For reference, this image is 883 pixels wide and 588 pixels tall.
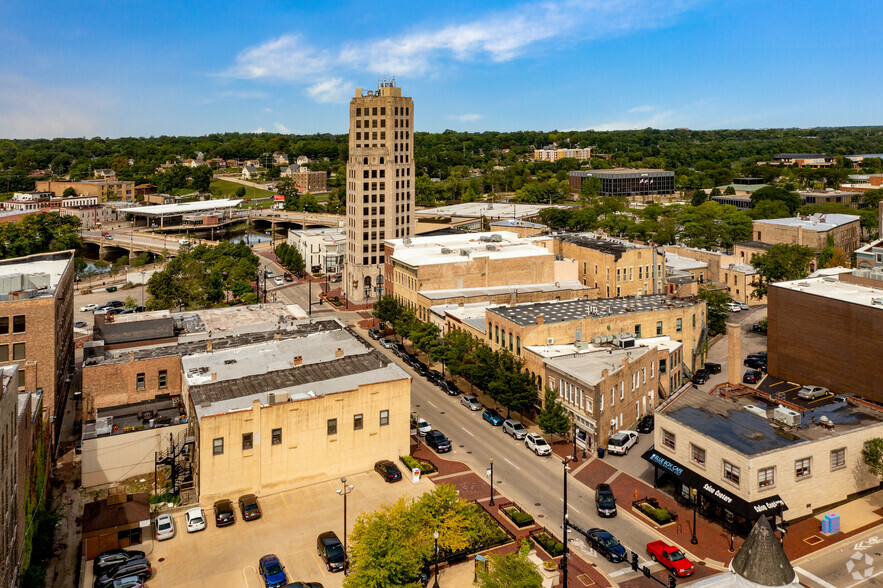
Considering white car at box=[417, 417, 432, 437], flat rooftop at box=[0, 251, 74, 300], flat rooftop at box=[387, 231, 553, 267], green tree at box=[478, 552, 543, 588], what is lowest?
white car at box=[417, 417, 432, 437]

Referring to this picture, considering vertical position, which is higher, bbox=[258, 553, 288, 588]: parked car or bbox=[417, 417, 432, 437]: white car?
bbox=[417, 417, 432, 437]: white car

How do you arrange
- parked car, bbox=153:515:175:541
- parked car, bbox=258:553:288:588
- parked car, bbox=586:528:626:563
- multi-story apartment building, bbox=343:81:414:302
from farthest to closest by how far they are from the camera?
multi-story apartment building, bbox=343:81:414:302 → parked car, bbox=153:515:175:541 → parked car, bbox=586:528:626:563 → parked car, bbox=258:553:288:588

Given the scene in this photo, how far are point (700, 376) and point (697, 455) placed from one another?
90.7ft

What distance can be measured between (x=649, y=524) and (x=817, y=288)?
37.8m

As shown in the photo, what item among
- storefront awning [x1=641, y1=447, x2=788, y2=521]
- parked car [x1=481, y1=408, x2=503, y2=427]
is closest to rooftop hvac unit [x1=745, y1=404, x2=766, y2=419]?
storefront awning [x1=641, y1=447, x2=788, y2=521]

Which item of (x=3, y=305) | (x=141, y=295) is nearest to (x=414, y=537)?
(x=3, y=305)

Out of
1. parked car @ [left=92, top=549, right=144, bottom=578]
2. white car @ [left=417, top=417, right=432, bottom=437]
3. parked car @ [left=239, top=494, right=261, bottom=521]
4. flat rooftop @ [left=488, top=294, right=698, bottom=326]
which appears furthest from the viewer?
flat rooftop @ [left=488, top=294, right=698, bottom=326]

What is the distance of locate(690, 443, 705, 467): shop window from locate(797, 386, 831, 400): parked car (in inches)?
959

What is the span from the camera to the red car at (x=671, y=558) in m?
38.6

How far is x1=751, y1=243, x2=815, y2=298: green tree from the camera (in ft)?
330

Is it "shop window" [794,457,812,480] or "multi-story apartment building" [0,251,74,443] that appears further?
"multi-story apartment building" [0,251,74,443]

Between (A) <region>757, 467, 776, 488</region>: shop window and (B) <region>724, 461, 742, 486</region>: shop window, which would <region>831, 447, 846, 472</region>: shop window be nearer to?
(A) <region>757, 467, 776, 488</region>: shop window

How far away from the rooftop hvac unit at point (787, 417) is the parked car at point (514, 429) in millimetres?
18872

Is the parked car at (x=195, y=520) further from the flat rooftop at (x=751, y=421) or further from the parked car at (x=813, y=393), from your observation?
the parked car at (x=813, y=393)
